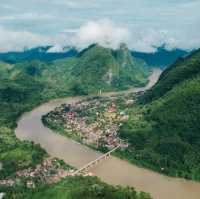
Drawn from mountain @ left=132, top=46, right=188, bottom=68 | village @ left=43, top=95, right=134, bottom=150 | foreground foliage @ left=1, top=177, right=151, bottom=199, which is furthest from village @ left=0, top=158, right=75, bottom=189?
mountain @ left=132, top=46, right=188, bottom=68

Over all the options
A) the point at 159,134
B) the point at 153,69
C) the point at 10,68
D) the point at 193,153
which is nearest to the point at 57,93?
the point at 10,68

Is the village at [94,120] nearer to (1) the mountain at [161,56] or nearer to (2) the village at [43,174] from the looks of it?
(2) the village at [43,174]

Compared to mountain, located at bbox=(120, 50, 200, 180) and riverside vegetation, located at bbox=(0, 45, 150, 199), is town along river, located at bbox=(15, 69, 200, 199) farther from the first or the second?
riverside vegetation, located at bbox=(0, 45, 150, 199)

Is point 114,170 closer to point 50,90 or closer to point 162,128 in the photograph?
point 162,128

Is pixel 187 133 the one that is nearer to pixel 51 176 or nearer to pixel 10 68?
pixel 51 176

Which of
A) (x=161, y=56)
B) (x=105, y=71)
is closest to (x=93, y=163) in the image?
(x=105, y=71)

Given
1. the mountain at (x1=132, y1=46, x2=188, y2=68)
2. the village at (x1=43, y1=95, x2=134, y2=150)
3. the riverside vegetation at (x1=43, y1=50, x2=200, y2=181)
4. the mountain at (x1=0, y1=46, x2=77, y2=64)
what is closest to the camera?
the riverside vegetation at (x1=43, y1=50, x2=200, y2=181)
